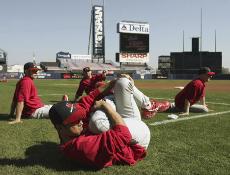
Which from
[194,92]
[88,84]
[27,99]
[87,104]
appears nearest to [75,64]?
[88,84]

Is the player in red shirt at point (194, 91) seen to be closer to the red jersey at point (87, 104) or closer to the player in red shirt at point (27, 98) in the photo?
the player in red shirt at point (27, 98)

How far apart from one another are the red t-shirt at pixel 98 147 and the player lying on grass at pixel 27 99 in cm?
434

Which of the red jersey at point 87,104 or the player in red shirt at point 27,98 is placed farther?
the player in red shirt at point 27,98

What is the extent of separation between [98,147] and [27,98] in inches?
197

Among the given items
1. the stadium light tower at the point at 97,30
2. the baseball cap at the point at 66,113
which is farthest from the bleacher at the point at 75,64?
the baseball cap at the point at 66,113

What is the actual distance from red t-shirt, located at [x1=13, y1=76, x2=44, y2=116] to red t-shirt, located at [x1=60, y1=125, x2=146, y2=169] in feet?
15.1

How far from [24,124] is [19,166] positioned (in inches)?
140

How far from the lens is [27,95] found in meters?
8.80

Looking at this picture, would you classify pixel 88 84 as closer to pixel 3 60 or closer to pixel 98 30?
pixel 3 60

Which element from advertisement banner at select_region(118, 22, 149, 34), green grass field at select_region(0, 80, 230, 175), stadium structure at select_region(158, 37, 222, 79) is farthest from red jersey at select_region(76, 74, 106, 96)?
stadium structure at select_region(158, 37, 222, 79)

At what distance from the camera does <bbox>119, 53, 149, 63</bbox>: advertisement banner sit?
66.2 metres

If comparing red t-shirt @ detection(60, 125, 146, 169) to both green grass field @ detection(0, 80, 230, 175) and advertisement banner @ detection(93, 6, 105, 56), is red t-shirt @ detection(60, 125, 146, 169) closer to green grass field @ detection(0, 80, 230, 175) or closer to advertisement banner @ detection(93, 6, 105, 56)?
green grass field @ detection(0, 80, 230, 175)

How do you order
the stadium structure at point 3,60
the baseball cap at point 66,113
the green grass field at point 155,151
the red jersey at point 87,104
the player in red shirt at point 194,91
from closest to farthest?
the baseball cap at point 66,113, the green grass field at point 155,151, the red jersey at point 87,104, the player in red shirt at point 194,91, the stadium structure at point 3,60

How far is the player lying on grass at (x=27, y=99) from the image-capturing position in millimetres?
8586
